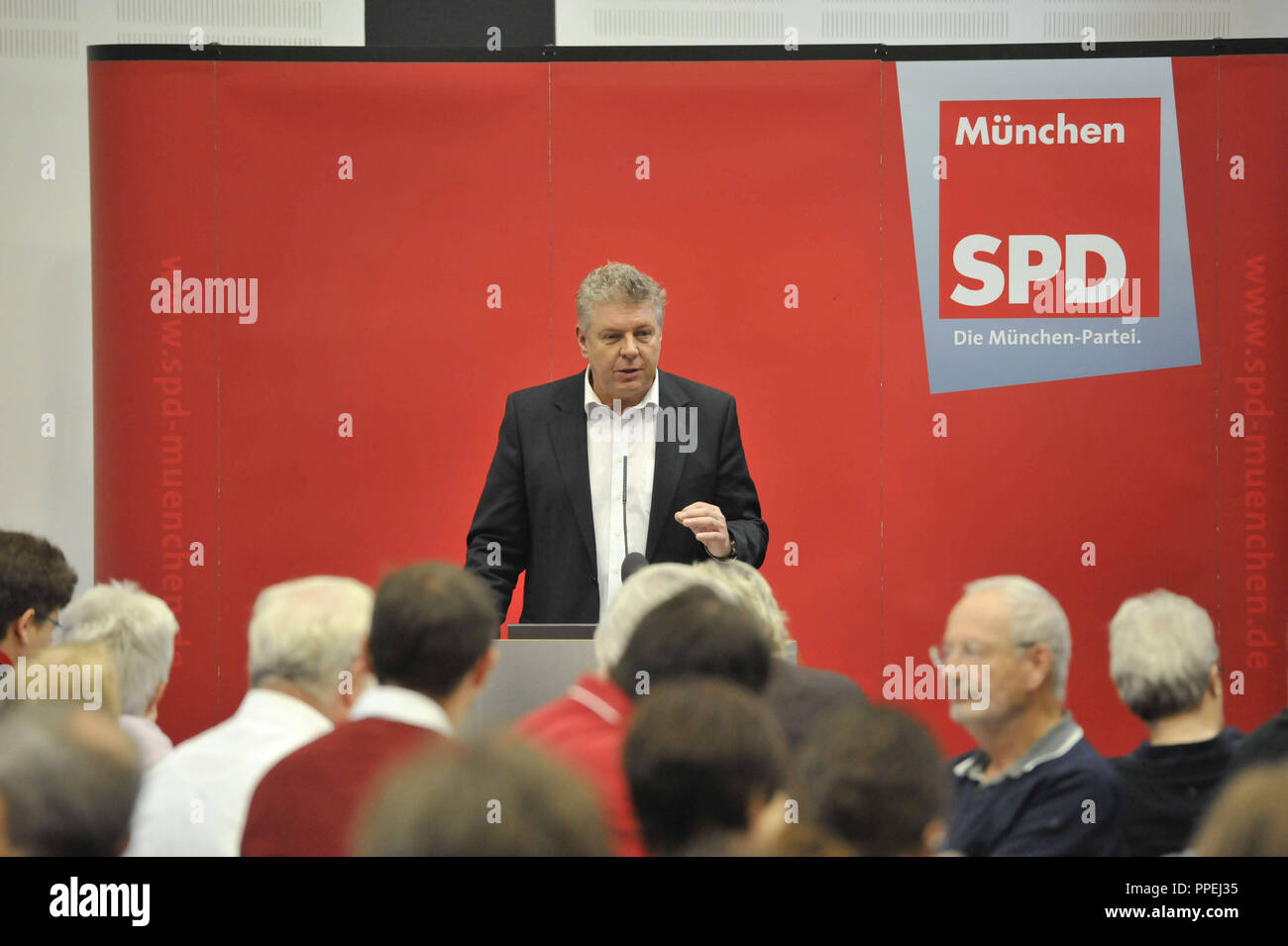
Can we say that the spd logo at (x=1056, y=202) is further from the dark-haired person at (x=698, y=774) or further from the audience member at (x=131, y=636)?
the dark-haired person at (x=698, y=774)

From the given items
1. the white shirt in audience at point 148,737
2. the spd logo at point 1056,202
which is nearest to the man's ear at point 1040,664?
the white shirt in audience at point 148,737

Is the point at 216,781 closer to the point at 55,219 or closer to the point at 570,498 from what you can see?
the point at 570,498

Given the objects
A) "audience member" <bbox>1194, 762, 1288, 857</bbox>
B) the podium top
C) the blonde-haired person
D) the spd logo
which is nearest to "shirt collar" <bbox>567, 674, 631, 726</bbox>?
the blonde-haired person

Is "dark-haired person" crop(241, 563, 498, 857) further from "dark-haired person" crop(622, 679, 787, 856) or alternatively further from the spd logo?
the spd logo

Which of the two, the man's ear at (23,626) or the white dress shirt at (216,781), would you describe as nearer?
the white dress shirt at (216,781)

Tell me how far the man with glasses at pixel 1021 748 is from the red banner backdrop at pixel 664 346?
208cm

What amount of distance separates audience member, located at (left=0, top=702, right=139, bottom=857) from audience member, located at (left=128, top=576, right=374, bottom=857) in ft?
1.48

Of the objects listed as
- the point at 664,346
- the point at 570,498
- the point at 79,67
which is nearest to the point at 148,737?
the point at 570,498

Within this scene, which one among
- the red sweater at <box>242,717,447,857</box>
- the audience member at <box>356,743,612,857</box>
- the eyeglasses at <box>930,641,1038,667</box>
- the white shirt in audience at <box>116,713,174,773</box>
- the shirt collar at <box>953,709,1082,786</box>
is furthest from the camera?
the eyeglasses at <box>930,641,1038,667</box>

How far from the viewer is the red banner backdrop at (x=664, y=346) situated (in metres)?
4.48

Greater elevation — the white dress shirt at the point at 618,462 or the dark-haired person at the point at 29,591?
the white dress shirt at the point at 618,462

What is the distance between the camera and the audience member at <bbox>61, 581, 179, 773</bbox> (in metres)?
2.52

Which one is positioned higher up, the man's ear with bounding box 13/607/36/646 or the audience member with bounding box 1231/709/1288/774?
the man's ear with bounding box 13/607/36/646

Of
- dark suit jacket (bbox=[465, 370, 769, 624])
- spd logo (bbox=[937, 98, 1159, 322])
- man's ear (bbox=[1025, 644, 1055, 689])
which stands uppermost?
spd logo (bbox=[937, 98, 1159, 322])
